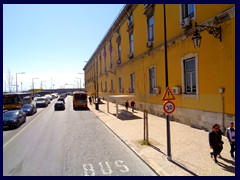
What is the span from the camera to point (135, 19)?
2781 centimetres

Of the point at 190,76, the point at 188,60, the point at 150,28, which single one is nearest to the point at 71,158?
the point at 190,76

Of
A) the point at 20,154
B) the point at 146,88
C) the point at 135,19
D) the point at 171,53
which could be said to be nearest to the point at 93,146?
the point at 20,154

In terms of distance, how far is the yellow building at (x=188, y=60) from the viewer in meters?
11.9

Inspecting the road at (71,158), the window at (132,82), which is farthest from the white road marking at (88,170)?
the window at (132,82)

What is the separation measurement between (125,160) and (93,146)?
2.82 m

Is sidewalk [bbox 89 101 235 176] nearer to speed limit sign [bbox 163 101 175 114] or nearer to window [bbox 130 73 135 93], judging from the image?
speed limit sign [bbox 163 101 175 114]

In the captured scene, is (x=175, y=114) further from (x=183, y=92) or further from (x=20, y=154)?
(x=20, y=154)

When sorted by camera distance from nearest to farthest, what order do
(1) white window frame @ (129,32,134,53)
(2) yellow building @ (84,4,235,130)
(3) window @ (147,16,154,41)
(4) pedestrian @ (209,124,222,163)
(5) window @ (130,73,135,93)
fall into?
(4) pedestrian @ (209,124,222,163), (2) yellow building @ (84,4,235,130), (3) window @ (147,16,154,41), (1) white window frame @ (129,32,134,53), (5) window @ (130,73,135,93)

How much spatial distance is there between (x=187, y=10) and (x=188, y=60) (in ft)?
11.6

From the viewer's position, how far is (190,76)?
52.4ft

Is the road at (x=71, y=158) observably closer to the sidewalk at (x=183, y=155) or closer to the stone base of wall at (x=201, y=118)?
the sidewalk at (x=183, y=155)

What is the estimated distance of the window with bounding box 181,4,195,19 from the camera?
15620 millimetres

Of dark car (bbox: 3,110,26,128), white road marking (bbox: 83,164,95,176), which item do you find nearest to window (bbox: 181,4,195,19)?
white road marking (bbox: 83,164,95,176)

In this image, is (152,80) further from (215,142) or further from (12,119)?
(215,142)
